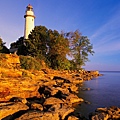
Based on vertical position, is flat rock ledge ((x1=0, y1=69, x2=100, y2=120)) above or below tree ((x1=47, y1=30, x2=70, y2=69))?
below

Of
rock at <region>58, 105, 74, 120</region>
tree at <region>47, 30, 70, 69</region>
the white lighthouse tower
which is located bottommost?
rock at <region>58, 105, 74, 120</region>

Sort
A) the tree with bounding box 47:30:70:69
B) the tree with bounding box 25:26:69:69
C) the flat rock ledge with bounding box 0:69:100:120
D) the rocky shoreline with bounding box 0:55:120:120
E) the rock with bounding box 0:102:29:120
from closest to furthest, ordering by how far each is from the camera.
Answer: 1. the rock with bounding box 0:102:29:120
2. the flat rock ledge with bounding box 0:69:100:120
3. the rocky shoreline with bounding box 0:55:120:120
4. the tree with bounding box 47:30:70:69
5. the tree with bounding box 25:26:69:69

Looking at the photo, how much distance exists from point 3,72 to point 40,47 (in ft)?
67.2

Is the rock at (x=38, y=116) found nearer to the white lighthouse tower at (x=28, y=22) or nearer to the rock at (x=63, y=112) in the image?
the rock at (x=63, y=112)

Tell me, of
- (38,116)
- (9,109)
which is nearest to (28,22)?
(9,109)

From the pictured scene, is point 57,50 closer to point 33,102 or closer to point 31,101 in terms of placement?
point 31,101

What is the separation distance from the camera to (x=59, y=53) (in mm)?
36469

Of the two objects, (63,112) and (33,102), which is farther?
(33,102)

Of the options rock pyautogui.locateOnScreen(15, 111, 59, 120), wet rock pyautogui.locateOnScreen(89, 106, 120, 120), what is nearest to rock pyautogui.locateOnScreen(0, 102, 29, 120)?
rock pyautogui.locateOnScreen(15, 111, 59, 120)

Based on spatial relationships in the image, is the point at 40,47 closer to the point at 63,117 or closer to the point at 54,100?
the point at 54,100

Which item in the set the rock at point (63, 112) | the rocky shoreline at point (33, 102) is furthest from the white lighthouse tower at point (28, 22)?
the rock at point (63, 112)

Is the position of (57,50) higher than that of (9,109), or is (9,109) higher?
(57,50)

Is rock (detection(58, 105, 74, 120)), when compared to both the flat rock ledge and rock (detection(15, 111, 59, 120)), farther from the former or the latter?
rock (detection(15, 111, 59, 120))

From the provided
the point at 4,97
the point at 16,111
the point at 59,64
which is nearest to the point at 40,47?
the point at 59,64
